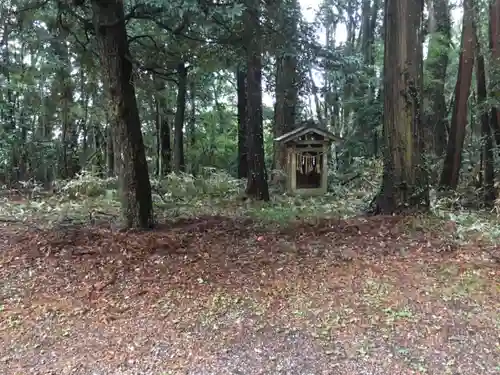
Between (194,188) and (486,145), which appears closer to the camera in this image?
(486,145)

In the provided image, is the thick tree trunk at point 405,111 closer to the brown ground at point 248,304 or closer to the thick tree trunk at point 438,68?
the brown ground at point 248,304

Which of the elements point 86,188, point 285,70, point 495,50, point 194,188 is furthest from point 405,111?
point 86,188

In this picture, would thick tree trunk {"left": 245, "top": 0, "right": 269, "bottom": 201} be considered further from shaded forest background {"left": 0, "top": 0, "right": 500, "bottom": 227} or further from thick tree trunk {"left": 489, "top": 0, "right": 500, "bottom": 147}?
thick tree trunk {"left": 489, "top": 0, "right": 500, "bottom": 147}

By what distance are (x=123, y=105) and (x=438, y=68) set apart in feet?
25.4

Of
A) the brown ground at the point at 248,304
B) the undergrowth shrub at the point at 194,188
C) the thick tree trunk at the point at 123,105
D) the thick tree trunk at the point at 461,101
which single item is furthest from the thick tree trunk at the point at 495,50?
the thick tree trunk at the point at 123,105

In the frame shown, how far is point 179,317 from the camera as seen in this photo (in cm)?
325

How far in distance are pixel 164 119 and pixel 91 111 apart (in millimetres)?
2389

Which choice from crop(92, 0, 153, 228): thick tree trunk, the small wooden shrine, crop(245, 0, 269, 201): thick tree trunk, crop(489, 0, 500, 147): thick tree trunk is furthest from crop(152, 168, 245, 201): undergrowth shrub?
crop(489, 0, 500, 147): thick tree trunk

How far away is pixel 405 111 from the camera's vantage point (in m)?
5.38

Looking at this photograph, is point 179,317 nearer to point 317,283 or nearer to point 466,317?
point 317,283

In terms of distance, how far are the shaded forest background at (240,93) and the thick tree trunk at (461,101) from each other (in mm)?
18

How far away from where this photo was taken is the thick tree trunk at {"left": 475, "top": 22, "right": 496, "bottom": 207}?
672 centimetres

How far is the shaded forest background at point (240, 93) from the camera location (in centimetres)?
498

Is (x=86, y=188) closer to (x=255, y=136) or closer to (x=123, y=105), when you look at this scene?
(x=255, y=136)
